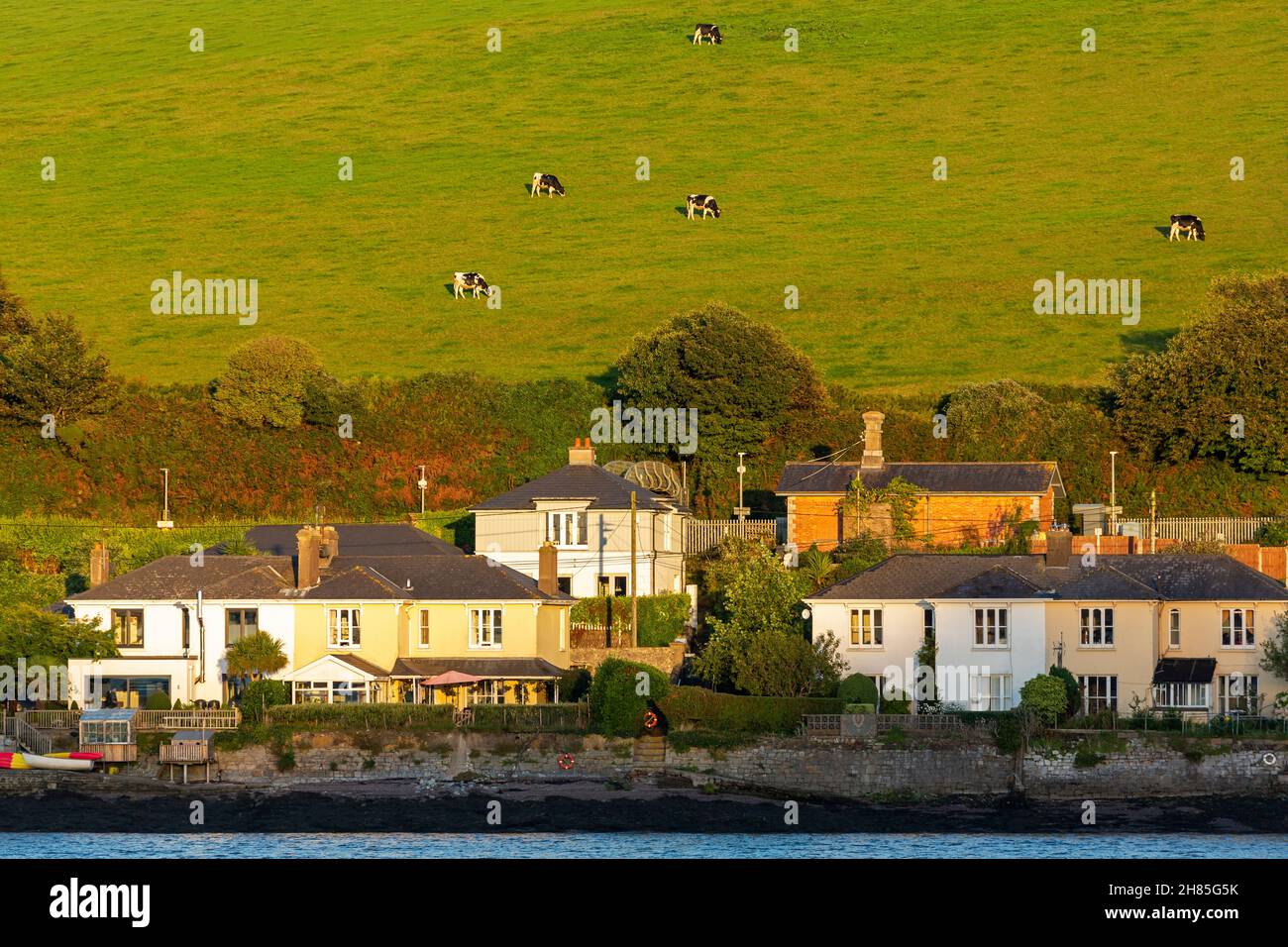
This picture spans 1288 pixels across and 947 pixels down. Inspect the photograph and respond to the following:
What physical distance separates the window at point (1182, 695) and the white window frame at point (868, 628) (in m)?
8.53

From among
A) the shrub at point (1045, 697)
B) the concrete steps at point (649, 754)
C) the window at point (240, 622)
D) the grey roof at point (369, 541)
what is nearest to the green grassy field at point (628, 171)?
the grey roof at point (369, 541)

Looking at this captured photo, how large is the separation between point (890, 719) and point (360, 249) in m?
69.3

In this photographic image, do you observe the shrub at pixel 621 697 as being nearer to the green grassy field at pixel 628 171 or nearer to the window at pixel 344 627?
the window at pixel 344 627

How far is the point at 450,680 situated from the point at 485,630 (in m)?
3.31

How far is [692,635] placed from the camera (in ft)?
232

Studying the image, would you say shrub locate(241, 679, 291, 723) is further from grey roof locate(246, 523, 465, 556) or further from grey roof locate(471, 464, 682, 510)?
grey roof locate(471, 464, 682, 510)

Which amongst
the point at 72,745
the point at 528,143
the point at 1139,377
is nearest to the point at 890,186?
the point at 528,143

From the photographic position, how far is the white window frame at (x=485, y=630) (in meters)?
65.9

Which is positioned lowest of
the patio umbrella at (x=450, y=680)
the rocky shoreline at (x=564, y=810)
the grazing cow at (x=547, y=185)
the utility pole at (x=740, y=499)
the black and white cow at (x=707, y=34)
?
the rocky shoreline at (x=564, y=810)

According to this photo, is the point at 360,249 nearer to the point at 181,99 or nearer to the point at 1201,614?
the point at 181,99

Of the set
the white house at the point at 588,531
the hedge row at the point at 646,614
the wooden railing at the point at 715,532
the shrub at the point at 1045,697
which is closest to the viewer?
the shrub at the point at 1045,697

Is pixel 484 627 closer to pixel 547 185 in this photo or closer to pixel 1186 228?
pixel 1186 228

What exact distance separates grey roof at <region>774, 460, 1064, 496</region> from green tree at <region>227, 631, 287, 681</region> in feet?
67.9

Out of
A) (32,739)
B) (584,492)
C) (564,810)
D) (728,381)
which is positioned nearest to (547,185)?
(728,381)
